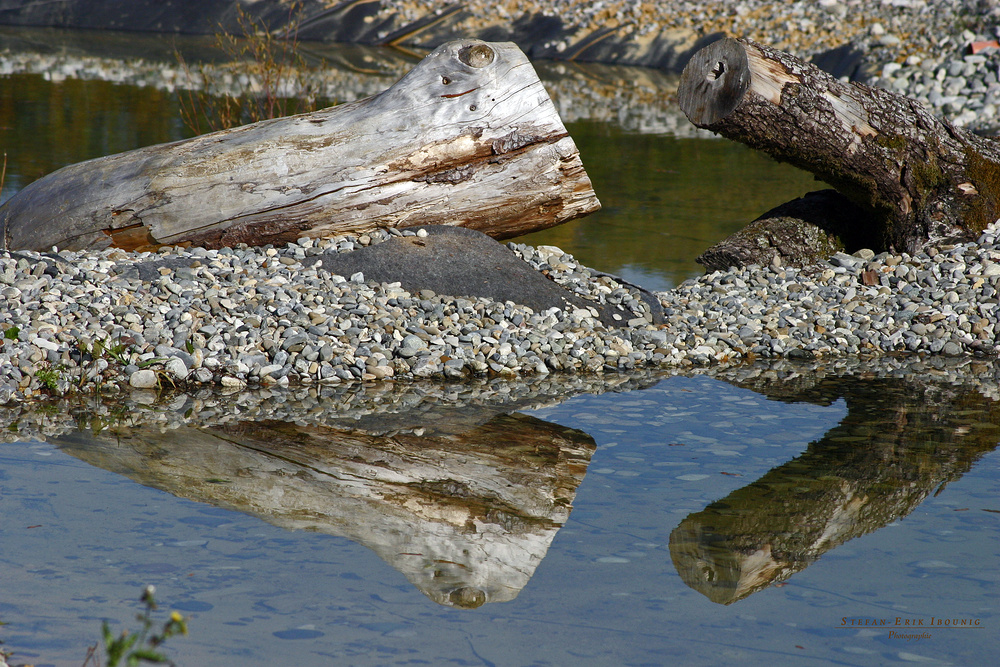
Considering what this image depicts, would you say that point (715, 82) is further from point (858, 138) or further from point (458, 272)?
point (458, 272)

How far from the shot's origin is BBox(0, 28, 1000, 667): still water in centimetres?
269

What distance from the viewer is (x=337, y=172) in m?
5.98

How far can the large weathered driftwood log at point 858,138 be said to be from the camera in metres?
6.07

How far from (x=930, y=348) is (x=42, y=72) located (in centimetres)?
1750

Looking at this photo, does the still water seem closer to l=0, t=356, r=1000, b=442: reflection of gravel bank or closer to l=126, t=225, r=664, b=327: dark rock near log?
l=0, t=356, r=1000, b=442: reflection of gravel bank

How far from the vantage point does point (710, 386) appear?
4.95 metres

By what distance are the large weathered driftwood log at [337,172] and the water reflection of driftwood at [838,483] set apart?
2.33m

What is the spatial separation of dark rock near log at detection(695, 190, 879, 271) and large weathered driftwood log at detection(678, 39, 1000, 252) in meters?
0.20

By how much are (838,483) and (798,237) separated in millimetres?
3403

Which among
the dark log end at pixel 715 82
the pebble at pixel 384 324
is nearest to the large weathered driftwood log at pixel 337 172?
the pebble at pixel 384 324

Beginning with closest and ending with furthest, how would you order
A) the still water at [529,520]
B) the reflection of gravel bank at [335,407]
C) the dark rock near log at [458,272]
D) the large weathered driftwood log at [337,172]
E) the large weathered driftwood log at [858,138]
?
the still water at [529,520], the reflection of gravel bank at [335,407], the dark rock near log at [458,272], the large weathered driftwood log at [337,172], the large weathered driftwood log at [858,138]

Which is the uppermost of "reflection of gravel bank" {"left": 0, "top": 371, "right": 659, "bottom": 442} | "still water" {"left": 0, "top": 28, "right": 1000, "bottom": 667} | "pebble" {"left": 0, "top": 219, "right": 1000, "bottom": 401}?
"pebble" {"left": 0, "top": 219, "right": 1000, "bottom": 401}

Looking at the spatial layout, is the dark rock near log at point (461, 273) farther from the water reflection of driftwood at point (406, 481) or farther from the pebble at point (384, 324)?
the water reflection of driftwood at point (406, 481)

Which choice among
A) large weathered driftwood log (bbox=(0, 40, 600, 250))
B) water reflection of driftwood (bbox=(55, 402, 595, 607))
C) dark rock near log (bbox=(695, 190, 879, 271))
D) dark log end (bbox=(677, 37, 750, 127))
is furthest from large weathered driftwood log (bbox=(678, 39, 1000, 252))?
water reflection of driftwood (bbox=(55, 402, 595, 607))
